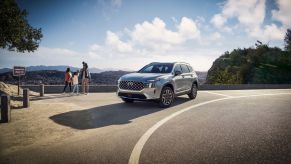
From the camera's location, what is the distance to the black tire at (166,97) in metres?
9.69

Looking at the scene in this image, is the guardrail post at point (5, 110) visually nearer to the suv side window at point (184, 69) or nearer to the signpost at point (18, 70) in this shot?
the signpost at point (18, 70)

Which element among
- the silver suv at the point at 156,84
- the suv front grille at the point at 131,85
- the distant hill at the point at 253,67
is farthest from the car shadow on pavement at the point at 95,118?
the distant hill at the point at 253,67

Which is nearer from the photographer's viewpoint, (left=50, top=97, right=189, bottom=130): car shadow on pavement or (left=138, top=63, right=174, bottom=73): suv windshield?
(left=50, top=97, right=189, bottom=130): car shadow on pavement

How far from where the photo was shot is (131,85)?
376 inches

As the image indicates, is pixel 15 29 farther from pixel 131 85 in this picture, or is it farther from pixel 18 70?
pixel 131 85

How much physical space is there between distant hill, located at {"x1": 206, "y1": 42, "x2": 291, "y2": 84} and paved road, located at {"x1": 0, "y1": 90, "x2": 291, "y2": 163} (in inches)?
1046

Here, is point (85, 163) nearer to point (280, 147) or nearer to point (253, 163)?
point (253, 163)

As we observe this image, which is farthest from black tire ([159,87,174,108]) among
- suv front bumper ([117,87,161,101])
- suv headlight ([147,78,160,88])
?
suv headlight ([147,78,160,88])

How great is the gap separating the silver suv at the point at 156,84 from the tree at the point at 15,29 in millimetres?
8010

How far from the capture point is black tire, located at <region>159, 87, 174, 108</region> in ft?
31.8

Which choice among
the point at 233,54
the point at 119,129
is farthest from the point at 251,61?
the point at 119,129

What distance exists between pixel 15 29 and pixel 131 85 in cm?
864

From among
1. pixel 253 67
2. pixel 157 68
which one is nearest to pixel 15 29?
pixel 157 68

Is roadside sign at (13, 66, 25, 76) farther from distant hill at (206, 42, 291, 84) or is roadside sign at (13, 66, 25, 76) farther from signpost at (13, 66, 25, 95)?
distant hill at (206, 42, 291, 84)
